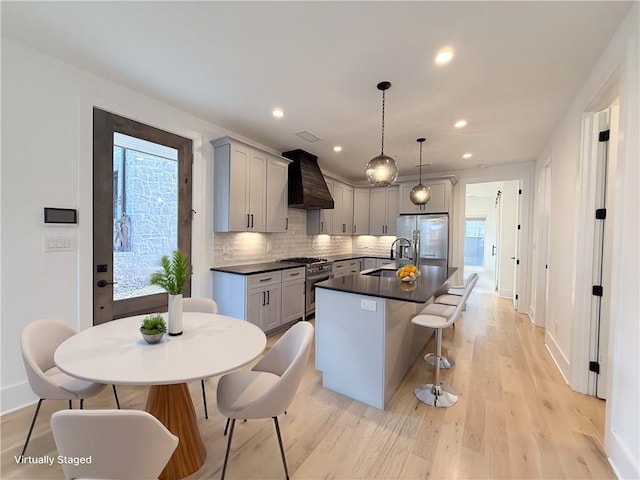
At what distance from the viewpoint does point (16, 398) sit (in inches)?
81.0

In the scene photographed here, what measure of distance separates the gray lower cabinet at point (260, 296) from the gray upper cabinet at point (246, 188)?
2.24 feet

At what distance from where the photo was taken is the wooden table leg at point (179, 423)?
4.91 ft

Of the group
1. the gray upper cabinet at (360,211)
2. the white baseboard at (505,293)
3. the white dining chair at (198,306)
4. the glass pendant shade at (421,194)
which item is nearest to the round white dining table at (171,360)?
the white dining chair at (198,306)

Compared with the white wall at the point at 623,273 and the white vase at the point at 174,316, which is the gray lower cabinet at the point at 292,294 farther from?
the white wall at the point at 623,273

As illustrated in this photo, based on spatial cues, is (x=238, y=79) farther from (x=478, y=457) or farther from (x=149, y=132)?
(x=478, y=457)

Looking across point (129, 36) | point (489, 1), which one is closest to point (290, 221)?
point (129, 36)

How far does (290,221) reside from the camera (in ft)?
16.1

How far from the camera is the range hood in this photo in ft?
14.4

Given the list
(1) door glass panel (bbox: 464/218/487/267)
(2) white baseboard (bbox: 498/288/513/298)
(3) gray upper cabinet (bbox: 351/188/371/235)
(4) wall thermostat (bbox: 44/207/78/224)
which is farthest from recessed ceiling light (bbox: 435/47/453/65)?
(1) door glass panel (bbox: 464/218/487/267)

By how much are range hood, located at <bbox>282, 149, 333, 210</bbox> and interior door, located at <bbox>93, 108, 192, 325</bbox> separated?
167 cm

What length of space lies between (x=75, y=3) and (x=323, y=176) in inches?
152

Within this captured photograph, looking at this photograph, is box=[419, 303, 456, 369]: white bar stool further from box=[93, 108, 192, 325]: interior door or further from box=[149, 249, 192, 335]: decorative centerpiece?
box=[93, 108, 192, 325]: interior door

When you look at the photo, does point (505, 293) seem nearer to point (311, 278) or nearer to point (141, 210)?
point (311, 278)

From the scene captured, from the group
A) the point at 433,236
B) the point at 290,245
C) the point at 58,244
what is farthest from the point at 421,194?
the point at 58,244
